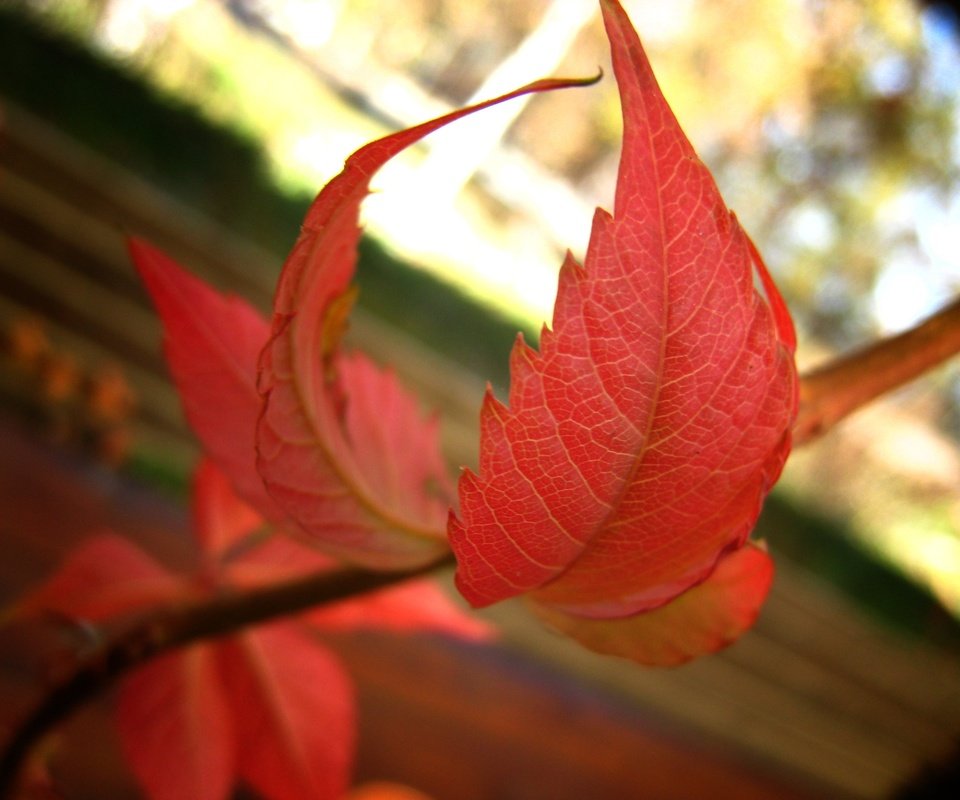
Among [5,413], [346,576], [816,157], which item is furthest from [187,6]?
[346,576]

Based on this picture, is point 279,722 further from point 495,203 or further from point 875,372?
point 495,203

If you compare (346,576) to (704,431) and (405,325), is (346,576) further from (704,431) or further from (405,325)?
(405,325)

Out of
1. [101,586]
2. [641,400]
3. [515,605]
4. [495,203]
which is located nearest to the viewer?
[641,400]

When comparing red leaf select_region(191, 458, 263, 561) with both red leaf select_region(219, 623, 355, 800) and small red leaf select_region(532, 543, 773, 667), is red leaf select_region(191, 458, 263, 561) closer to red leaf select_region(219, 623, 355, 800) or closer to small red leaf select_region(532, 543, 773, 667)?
red leaf select_region(219, 623, 355, 800)

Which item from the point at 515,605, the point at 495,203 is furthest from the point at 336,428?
the point at 495,203

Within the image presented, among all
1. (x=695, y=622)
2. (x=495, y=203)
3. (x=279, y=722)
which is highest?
(x=695, y=622)

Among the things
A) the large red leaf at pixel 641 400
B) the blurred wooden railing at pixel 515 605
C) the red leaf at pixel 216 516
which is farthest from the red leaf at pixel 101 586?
the blurred wooden railing at pixel 515 605

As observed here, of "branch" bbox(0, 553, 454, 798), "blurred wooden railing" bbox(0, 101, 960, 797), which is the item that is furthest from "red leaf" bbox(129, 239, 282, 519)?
"blurred wooden railing" bbox(0, 101, 960, 797)
